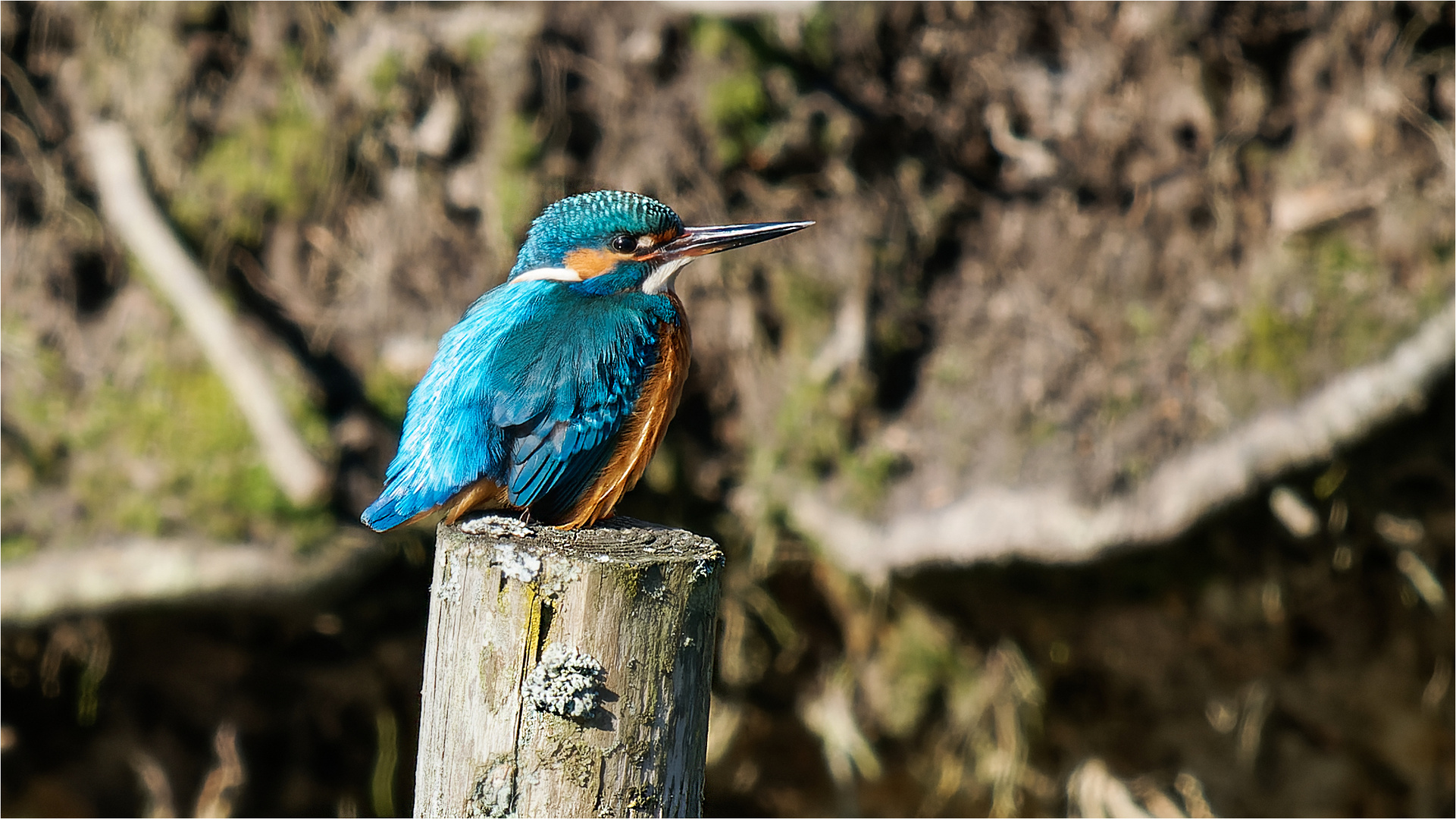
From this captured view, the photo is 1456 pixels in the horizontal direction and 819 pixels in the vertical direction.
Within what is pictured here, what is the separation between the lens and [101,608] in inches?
150

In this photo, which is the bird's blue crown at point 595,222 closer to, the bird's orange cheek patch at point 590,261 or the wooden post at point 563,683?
the bird's orange cheek patch at point 590,261

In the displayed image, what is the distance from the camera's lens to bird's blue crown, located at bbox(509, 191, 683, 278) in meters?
2.69

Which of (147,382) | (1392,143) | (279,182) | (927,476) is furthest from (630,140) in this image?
(1392,143)

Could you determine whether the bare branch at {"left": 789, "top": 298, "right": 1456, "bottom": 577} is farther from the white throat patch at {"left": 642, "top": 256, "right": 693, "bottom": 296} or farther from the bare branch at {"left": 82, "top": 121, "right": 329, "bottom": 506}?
the bare branch at {"left": 82, "top": 121, "right": 329, "bottom": 506}

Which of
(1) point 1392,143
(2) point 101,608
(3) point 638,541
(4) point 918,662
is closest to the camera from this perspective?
(3) point 638,541

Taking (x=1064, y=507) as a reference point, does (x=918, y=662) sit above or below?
below

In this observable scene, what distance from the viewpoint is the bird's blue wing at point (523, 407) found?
2262 millimetres

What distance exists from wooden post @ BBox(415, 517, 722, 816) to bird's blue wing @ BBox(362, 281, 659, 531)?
1.54 ft

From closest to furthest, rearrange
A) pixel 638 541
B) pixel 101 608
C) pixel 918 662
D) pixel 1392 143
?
pixel 638 541 → pixel 101 608 → pixel 1392 143 → pixel 918 662

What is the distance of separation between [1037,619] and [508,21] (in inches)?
116

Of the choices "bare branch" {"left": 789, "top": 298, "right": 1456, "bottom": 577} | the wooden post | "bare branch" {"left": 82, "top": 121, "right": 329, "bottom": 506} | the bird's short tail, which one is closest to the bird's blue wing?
the bird's short tail

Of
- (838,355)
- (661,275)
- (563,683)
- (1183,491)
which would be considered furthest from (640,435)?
(1183,491)

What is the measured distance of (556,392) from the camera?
91.4 inches

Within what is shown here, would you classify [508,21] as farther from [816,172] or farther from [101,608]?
[101,608]
